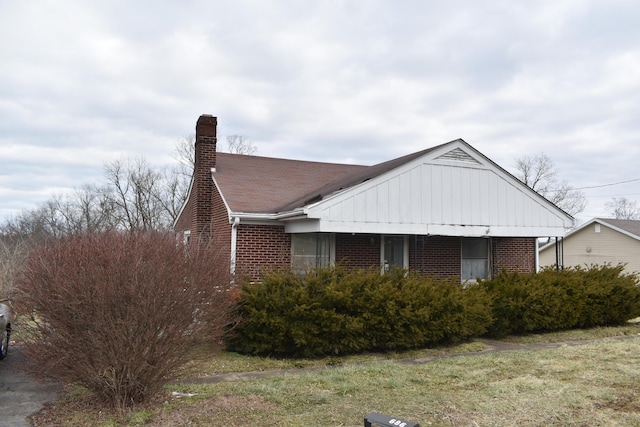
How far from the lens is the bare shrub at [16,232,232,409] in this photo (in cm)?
523

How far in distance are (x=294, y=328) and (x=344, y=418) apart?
138 inches

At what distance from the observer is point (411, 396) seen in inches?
241

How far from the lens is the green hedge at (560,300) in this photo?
439 inches

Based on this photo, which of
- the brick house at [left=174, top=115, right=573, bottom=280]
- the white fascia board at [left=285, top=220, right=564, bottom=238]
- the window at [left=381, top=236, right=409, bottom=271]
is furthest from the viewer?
the window at [left=381, top=236, right=409, bottom=271]

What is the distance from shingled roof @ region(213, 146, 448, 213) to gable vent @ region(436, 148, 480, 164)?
0.43m

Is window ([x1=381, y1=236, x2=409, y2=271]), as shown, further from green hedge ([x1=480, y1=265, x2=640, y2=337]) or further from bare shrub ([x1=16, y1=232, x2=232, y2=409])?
bare shrub ([x1=16, y1=232, x2=232, y2=409])

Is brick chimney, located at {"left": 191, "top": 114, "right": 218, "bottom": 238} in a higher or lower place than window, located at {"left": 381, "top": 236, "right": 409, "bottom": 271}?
higher

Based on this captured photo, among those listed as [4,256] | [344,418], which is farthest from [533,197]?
[4,256]

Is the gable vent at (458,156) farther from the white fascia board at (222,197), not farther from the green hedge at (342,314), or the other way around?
the white fascia board at (222,197)

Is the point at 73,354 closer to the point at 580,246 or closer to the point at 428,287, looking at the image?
the point at 428,287

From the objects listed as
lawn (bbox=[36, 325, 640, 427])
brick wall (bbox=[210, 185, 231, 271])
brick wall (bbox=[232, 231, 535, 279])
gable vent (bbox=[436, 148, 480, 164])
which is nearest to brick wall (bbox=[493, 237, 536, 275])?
brick wall (bbox=[232, 231, 535, 279])

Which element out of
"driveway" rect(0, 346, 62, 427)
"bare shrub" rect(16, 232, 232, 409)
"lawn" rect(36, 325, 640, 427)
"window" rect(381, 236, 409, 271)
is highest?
"window" rect(381, 236, 409, 271)

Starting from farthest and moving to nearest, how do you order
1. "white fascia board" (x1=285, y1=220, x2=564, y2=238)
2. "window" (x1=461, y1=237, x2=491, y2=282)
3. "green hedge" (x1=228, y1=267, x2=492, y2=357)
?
"window" (x1=461, y1=237, x2=491, y2=282) → "white fascia board" (x1=285, y1=220, x2=564, y2=238) → "green hedge" (x1=228, y1=267, x2=492, y2=357)

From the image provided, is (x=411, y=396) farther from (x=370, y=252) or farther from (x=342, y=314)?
(x=370, y=252)
